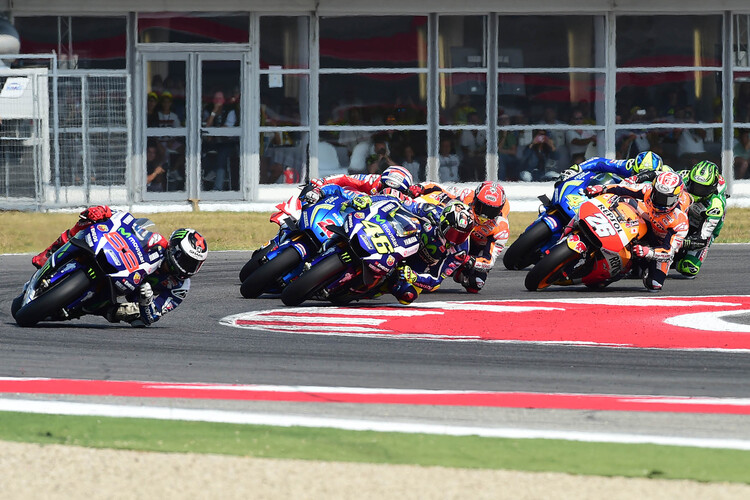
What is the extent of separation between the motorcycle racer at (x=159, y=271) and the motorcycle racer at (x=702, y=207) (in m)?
6.31

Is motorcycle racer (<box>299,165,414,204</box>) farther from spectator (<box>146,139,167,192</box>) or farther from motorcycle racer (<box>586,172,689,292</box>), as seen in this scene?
spectator (<box>146,139,167,192</box>)

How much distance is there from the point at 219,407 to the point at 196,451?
1.09 metres

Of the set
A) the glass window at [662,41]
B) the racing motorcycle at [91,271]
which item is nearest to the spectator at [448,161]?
the glass window at [662,41]

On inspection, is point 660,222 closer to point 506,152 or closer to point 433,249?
point 433,249

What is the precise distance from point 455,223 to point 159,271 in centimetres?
286

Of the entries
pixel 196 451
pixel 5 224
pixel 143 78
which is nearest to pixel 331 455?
pixel 196 451

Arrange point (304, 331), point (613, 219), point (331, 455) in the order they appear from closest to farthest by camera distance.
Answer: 1. point (331, 455)
2. point (304, 331)
3. point (613, 219)

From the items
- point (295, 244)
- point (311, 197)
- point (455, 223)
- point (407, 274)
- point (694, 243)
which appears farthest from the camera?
point (694, 243)

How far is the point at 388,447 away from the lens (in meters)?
6.80

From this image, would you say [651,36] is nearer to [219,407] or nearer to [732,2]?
[732,2]

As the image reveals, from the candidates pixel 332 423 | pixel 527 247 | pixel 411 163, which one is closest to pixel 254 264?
pixel 527 247

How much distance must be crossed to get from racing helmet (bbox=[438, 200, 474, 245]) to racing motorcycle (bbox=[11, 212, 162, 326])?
9.43 feet

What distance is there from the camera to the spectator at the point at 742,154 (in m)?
26.0

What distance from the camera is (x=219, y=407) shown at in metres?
7.76
